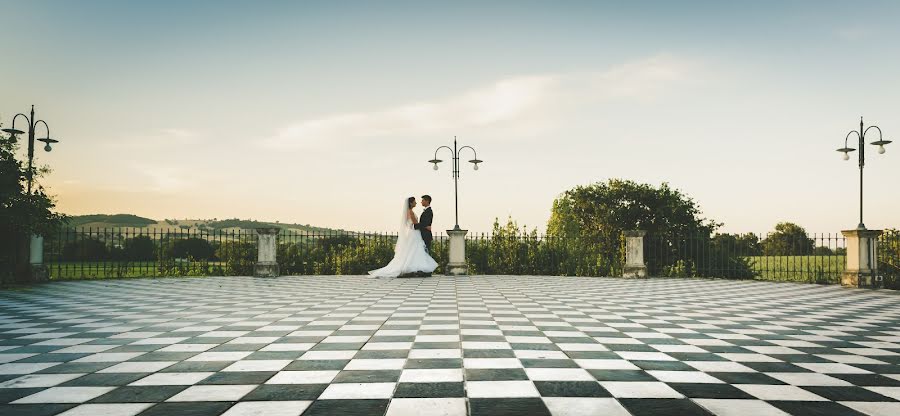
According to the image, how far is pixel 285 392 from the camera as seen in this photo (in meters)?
3.57

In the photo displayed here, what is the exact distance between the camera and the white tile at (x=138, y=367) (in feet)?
14.0

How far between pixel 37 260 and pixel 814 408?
59.1 ft

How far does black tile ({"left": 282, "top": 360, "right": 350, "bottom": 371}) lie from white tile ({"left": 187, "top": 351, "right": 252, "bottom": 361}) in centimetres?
63

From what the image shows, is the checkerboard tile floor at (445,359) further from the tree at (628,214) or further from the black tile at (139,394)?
the tree at (628,214)

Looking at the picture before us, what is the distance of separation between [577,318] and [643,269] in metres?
11.6

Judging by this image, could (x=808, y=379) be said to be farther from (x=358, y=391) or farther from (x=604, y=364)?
(x=358, y=391)

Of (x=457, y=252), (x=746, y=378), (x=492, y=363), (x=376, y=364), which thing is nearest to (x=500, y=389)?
(x=492, y=363)

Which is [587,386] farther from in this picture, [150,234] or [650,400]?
[150,234]

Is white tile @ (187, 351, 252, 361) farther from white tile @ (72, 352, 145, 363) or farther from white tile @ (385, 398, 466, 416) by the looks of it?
white tile @ (385, 398, 466, 416)

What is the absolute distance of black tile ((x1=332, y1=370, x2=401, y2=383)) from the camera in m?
3.89

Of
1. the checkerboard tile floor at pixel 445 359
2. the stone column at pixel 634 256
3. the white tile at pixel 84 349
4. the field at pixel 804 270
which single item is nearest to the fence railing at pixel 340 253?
the field at pixel 804 270

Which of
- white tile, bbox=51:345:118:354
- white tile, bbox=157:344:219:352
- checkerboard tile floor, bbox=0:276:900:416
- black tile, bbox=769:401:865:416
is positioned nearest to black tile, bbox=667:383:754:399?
checkerboard tile floor, bbox=0:276:900:416

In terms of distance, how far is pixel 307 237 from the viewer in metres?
19.8

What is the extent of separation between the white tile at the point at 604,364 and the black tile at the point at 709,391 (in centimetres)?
60
